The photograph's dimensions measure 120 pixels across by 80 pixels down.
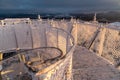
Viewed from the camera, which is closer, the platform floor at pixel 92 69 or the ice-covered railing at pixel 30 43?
the ice-covered railing at pixel 30 43

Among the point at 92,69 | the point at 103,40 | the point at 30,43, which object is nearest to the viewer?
the point at 30,43

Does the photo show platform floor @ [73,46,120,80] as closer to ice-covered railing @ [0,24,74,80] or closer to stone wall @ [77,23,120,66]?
ice-covered railing @ [0,24,74,80]

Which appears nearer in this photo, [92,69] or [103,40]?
[92,69]

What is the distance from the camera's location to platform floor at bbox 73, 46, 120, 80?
31.8 ft

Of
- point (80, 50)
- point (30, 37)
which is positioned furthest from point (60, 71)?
point (80, 50)

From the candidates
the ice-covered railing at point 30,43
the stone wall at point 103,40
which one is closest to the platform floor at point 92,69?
the ice-covered railing at point 30,43

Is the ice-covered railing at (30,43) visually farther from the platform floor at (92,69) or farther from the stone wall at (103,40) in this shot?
the stone wall at (103,40)

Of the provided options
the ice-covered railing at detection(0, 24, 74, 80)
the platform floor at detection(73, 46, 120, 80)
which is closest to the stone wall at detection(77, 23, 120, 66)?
the platform floor at detection(73, 46, 120, 80)

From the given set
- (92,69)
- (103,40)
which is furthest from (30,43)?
(103,40)

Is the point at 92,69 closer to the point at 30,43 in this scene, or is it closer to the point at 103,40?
the point at 30,43

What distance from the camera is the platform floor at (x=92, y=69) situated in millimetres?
9703

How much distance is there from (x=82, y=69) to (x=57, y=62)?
6651 mm

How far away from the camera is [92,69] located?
35.2 feet

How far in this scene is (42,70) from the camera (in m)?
3.90
